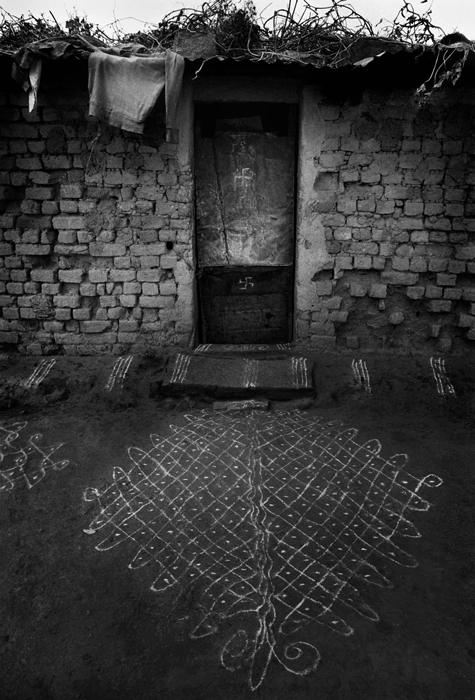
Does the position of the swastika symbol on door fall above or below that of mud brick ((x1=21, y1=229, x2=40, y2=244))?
below

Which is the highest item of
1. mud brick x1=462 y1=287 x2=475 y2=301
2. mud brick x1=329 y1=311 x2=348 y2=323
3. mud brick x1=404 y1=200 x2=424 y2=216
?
mud brick x1=404 y1=200 x2=424 y2=216

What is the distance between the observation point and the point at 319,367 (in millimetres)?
5062

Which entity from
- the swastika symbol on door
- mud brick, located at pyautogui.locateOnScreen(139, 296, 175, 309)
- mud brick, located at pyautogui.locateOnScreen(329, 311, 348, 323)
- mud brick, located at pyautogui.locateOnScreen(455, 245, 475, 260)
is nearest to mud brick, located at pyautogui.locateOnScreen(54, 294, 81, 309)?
mud brick, located at pyautogui.locateOnScreen(139, 296, 175, 309)

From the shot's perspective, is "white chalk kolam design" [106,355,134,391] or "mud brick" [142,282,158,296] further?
"mud brick" [142,282,158,296]

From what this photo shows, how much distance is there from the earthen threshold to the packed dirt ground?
138 millimetres

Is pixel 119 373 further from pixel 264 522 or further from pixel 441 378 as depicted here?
pixel 441 378

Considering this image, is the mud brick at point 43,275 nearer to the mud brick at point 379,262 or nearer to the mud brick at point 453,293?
the mud brick at point 379,262

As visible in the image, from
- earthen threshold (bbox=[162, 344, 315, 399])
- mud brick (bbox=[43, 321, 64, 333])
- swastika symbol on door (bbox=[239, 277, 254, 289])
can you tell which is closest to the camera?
earthen threshold (bbox=[162, 344, 315, 399])

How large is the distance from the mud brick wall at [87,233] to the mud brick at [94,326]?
0.01 meters

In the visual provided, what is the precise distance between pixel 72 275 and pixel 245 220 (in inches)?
73.9

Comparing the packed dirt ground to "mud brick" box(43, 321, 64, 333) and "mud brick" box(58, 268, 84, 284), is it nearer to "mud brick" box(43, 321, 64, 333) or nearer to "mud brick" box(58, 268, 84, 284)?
"mud brick" box(43, 321, 64, 333)

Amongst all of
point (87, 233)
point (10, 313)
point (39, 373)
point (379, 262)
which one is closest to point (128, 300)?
point (87, 233)

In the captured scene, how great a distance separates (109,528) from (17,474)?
973 mm

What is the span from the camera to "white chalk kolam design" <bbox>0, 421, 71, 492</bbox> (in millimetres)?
3799
